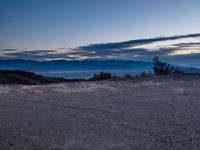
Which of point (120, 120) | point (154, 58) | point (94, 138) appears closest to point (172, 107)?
point (120, 120)

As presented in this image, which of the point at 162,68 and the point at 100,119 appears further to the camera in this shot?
the point at 162,68

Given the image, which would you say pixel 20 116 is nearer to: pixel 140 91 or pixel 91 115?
pixel 91 115

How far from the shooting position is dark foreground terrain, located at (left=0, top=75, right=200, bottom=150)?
8.41 metres

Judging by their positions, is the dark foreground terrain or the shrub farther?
the shrub

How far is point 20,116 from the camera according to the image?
1155cm

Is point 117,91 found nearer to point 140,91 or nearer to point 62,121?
point 140,91

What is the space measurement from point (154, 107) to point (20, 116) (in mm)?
4501

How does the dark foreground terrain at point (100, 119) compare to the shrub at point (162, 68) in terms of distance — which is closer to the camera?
the dark foreground terrain at point (100, 119)

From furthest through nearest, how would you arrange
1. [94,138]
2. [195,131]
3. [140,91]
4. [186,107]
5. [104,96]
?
A: [140,91], [104,96], [186,107], [195,131], [94,138]

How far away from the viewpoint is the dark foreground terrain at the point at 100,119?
27.6 feet

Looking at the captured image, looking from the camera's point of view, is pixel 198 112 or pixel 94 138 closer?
pixel 94 138

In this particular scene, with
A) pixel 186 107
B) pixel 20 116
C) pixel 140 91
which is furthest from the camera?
pixel 140 91

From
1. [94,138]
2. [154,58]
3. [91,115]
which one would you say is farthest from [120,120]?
[154,58]

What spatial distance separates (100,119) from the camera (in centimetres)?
1100
